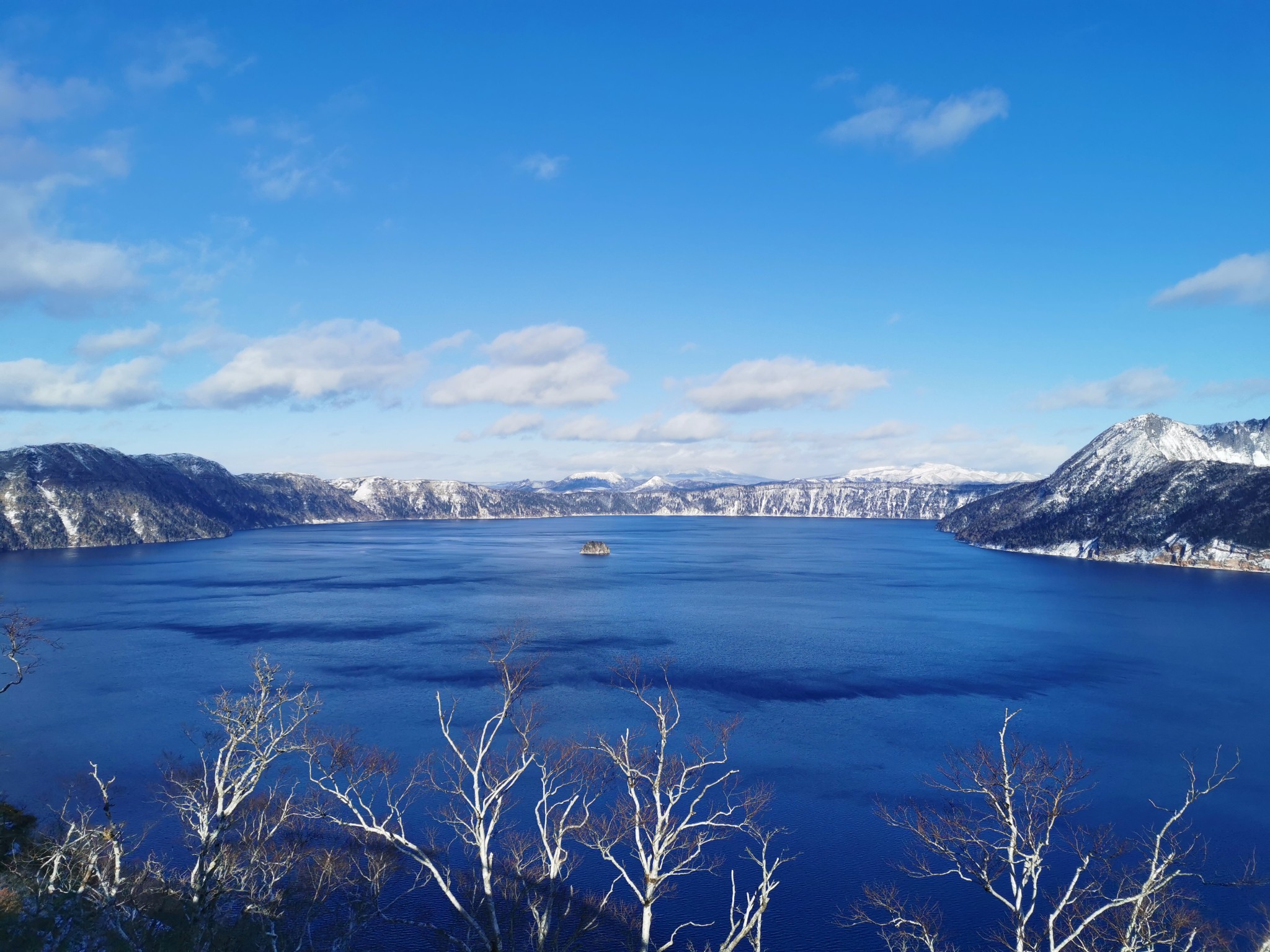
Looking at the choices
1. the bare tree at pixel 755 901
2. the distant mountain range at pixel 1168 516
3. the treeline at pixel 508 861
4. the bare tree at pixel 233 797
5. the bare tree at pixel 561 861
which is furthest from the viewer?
the distant mountain range at pixel 1168 516

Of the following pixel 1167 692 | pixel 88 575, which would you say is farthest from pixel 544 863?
pixel 88 575

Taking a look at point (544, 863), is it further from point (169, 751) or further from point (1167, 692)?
point (1167, 692)

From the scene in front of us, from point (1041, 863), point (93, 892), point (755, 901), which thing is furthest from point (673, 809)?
point (93, 892)

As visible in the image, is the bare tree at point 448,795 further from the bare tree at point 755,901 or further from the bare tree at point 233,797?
the bare tree at point 755,901

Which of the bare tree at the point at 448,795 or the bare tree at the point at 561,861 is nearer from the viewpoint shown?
the bare tree at the point at 561,861

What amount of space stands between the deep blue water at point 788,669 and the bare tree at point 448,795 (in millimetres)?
4488

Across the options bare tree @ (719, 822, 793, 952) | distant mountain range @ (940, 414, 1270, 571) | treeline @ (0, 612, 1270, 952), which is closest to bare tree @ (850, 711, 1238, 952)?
treeline @ (0, 612, 1270, 952)

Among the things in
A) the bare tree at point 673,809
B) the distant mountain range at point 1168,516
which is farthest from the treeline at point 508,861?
the distant mountain range at point 1168,516

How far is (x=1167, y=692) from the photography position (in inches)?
2490

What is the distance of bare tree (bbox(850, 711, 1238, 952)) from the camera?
995 inches

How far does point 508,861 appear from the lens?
1326 inches

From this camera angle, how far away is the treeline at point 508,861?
22.3 meters

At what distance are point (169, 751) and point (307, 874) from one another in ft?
69.5

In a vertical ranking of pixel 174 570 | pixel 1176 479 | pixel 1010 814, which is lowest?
pixel 174 570
